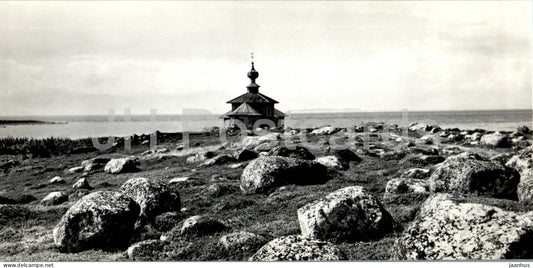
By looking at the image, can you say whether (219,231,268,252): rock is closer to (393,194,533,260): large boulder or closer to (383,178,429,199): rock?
(393,194,533,260): large boulder

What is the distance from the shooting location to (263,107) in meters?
56.4

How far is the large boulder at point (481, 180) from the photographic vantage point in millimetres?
13656

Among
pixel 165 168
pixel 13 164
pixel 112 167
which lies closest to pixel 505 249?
pixel 165 168

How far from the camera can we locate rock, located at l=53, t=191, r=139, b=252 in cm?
1099

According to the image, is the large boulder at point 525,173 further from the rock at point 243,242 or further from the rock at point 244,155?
the rock at point 244,155

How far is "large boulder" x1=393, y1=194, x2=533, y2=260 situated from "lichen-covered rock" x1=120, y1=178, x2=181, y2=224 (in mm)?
9445

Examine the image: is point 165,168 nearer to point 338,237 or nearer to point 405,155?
point 405,155

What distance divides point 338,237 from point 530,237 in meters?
4.54

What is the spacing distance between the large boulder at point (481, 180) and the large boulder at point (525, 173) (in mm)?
339

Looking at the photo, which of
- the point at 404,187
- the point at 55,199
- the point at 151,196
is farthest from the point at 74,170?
the point at 404,187

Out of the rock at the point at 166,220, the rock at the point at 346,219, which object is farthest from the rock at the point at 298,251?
the rock at the point at 166,220

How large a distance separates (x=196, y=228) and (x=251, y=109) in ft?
143

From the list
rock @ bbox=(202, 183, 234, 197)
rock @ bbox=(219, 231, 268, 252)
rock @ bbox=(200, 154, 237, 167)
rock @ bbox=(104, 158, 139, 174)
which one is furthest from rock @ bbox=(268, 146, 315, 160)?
rock @ bbox=(219, 231, 268, 252)

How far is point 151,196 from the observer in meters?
14.2
